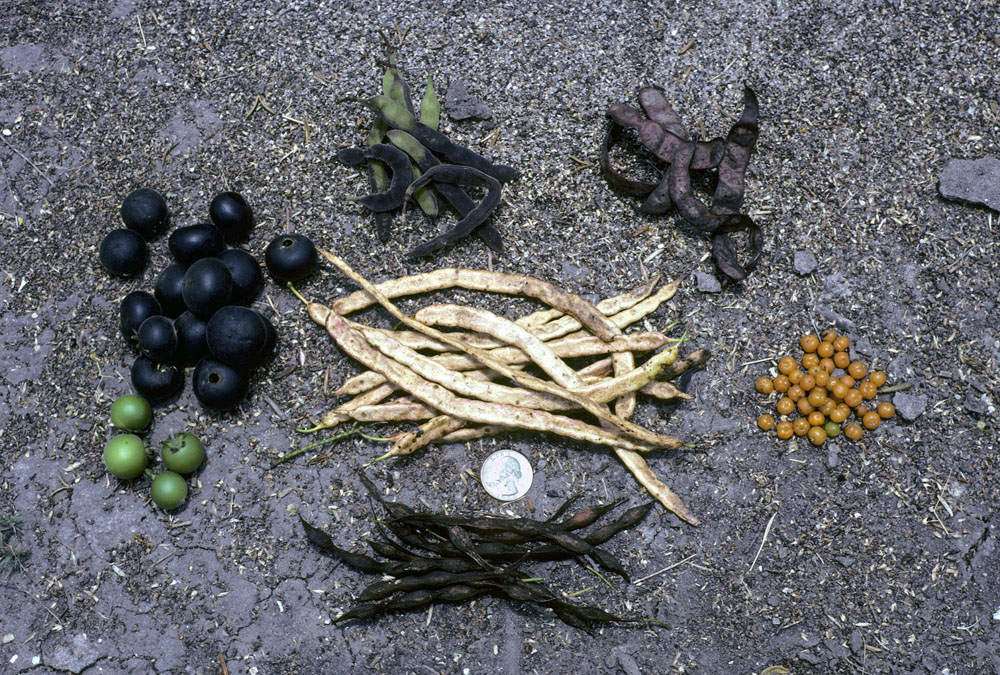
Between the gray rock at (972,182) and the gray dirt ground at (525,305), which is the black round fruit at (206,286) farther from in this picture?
the gray rock at (972,182)

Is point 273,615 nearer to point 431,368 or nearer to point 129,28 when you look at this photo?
point 431,368

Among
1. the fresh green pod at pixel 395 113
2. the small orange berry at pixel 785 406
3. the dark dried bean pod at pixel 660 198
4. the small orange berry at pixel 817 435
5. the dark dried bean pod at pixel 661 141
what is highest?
the dark dried bean pod at pixel 661 141

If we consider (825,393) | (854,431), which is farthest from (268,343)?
(854,431)

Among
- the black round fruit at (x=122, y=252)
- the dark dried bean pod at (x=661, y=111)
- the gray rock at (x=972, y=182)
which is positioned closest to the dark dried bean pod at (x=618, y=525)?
the dark dried bean pod at (x=661, y=111)

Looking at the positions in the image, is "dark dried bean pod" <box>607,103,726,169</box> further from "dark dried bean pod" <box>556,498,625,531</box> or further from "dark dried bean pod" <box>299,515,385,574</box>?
"dark dried bean pod" <box>299,515,385,574</box>

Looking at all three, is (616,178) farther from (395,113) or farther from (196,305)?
(196,305)

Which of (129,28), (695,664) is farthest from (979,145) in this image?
(129,28)

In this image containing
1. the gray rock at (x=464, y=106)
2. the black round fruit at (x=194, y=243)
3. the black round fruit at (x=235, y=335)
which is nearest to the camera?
the black round fruit at (x=235, y=335)

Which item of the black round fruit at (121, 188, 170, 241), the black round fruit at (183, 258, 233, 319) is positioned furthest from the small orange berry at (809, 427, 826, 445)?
the black round fruit at (121, 188, 170, 241)
